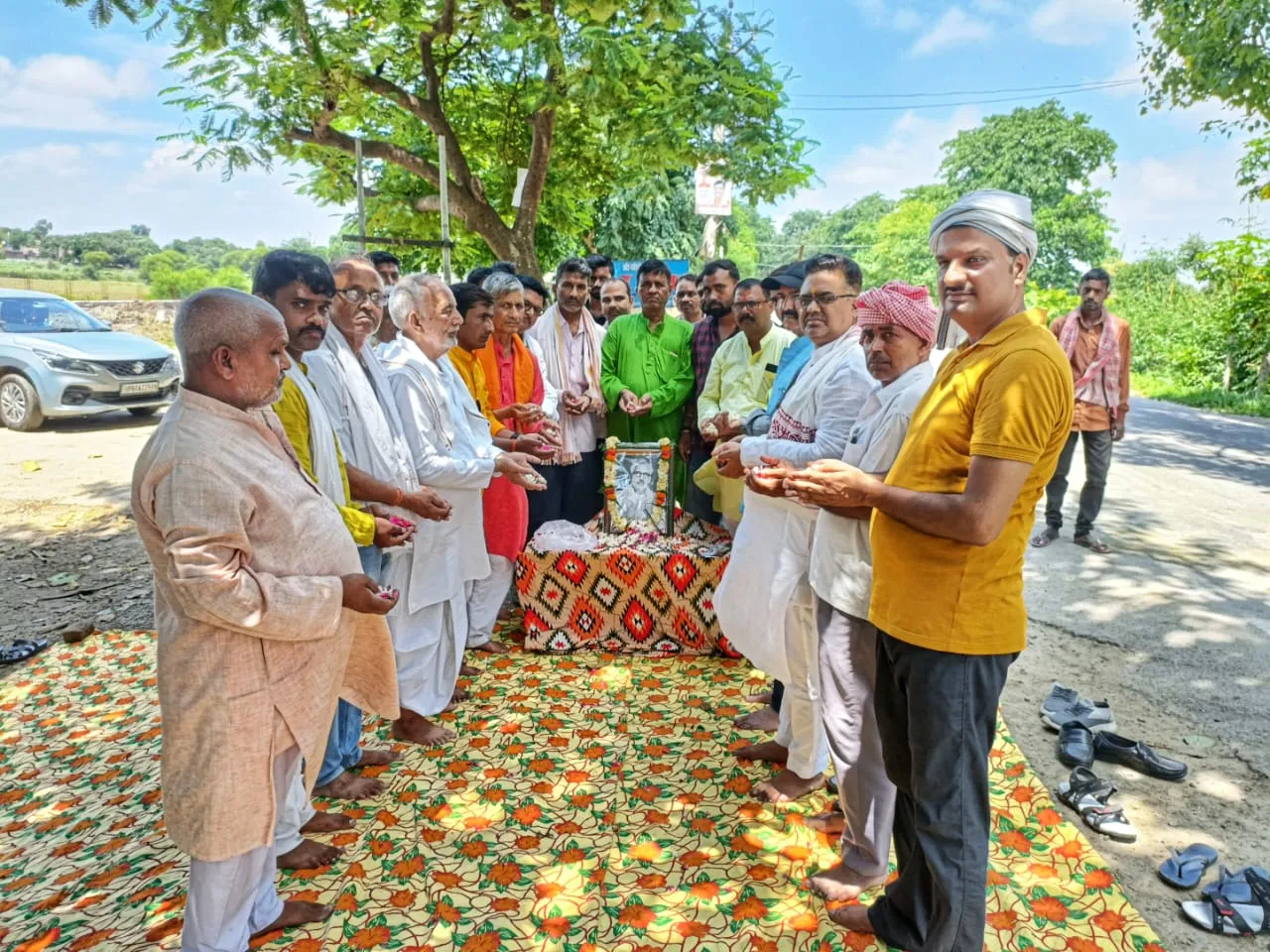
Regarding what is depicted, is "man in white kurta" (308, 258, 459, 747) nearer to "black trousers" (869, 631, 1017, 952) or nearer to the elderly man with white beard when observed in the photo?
the elderly man with white beard

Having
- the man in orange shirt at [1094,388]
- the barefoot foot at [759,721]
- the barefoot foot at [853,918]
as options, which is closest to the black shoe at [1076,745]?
the barefoot foot at [759,721]

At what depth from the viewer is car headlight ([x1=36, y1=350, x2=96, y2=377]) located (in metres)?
10.8

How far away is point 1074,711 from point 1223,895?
4.28 feet

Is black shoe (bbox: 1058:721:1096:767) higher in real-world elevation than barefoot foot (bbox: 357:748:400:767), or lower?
higher

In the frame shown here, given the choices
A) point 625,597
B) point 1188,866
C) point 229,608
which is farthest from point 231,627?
point 1188,866

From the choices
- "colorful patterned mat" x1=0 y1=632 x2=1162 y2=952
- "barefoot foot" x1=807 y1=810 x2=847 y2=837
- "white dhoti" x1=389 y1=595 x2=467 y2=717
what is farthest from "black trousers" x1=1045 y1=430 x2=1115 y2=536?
"white dhoti" x1=389 y1=595 x2=467 y2=717

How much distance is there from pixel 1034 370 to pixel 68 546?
7.46m

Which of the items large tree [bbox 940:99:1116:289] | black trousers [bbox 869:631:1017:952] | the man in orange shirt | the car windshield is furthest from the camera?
large tree [bbox 940:99:1116:289]

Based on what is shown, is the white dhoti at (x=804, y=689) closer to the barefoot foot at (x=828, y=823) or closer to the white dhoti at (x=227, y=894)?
the barefoot foot at (x=828, y=823)

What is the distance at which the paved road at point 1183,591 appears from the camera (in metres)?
4.04

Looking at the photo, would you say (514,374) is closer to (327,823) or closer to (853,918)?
(327,823)

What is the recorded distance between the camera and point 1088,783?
312cm

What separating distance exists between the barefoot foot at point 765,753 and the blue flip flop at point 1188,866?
1.37 m

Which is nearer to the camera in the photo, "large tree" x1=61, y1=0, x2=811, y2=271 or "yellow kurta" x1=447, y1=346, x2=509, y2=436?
"yellow kurta" x1=447, y1=346, x2=509, y2=436
